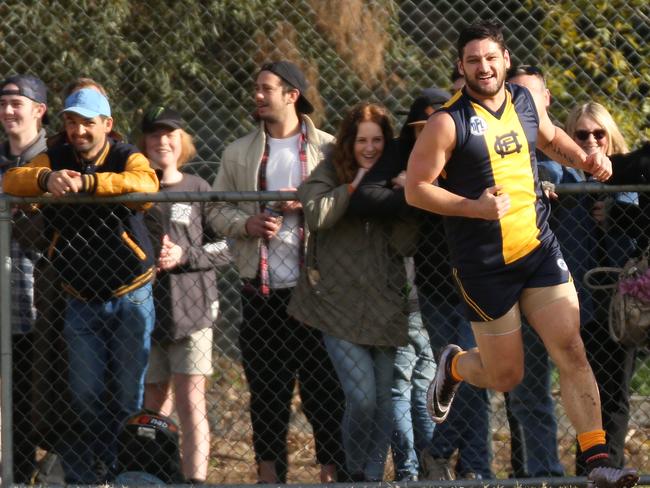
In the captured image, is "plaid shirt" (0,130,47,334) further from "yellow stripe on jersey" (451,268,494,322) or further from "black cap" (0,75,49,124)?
"yellow stripe on jersey" (451,268,494,322)

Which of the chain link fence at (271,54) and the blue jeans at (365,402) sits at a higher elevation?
the chain link fence at (271,54)

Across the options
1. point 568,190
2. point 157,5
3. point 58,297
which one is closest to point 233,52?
point 157,5

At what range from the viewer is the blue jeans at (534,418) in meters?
6.02

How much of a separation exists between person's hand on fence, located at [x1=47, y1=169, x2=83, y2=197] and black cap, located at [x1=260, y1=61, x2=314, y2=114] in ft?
4.00

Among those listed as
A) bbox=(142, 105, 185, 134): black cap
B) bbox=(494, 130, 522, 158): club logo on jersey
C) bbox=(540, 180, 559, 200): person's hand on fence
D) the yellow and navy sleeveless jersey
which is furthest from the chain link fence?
bbox=(494, 130, 522, 158): club logo on jersey

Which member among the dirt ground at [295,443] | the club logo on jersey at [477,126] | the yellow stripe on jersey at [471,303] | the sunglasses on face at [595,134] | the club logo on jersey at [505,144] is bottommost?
the dirt ground at [295,443]

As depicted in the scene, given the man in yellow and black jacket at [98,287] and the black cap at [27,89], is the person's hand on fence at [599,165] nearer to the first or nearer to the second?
the man in yellow and black jacket at [98,287]

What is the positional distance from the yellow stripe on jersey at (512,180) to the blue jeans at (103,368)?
180 centimetres

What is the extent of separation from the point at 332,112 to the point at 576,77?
163cm

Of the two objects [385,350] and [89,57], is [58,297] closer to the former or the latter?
[385,350]

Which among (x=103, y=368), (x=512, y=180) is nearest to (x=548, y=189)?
(x=512, y=180)

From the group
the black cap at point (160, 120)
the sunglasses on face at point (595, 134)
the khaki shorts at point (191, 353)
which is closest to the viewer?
the sunglasses on face at point (595, 134)

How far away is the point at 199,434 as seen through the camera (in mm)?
6305

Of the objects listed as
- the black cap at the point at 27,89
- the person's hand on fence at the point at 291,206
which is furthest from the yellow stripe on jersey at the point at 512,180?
the black cap at the point at 27,89
